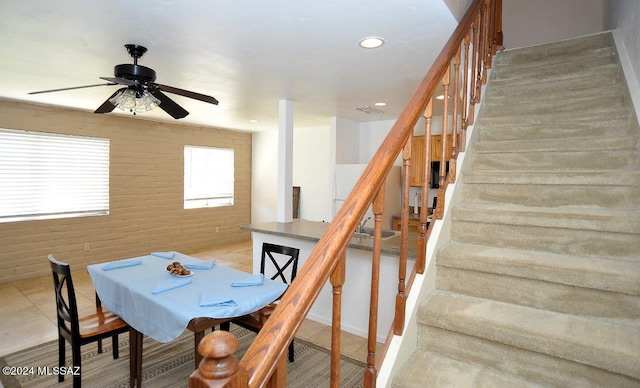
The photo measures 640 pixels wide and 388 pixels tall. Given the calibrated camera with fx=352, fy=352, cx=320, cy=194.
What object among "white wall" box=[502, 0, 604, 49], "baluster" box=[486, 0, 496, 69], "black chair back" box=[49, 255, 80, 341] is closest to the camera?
"black chair back" box=[49, 255, 80, 341]

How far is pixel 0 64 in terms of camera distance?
2.90 metres

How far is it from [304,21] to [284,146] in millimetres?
2078

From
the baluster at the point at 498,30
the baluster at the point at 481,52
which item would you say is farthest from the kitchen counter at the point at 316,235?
the baluster at the point at 498,30

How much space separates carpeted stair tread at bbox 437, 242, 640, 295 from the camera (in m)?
1.28

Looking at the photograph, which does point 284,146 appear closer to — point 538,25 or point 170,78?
point 170,78

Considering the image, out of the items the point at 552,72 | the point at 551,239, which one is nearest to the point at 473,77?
the point at 552,72

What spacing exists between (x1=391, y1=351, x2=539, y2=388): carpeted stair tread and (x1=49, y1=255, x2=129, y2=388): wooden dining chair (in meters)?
1.94

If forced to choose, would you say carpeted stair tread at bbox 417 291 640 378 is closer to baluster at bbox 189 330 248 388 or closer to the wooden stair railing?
the wooden stair railing

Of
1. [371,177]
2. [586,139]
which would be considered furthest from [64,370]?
[586,139]

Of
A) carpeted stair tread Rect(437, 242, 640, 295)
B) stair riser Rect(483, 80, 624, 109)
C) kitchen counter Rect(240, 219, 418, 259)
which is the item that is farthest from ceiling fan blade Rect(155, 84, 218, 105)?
stair riser Rect(483, 80, 624, 109)

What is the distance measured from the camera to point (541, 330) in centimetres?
124

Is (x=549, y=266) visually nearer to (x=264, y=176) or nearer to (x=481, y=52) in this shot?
Result: (x=481, y=52)

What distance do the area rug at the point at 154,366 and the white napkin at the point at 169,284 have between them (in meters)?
0.69

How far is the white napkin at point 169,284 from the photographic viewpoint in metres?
2.17
